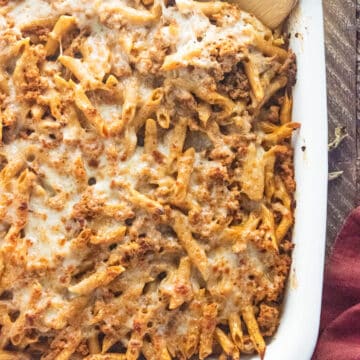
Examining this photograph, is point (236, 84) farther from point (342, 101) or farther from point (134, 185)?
point (342, 101)

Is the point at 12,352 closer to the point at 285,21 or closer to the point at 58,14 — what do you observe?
the point at 58,14

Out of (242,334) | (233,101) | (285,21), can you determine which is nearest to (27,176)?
(233,101)

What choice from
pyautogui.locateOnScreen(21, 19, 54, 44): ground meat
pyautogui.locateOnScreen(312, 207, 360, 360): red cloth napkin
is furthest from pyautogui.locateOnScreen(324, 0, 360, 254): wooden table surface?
pyautogui.locateOnScreen(21, 19, 54, 44): ground meat

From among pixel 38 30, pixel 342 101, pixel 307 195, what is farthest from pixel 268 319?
pixel 38 30

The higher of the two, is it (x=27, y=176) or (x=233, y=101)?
(x=233, y=101)

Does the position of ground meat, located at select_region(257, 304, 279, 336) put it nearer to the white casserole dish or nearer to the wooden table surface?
the white casserole dish

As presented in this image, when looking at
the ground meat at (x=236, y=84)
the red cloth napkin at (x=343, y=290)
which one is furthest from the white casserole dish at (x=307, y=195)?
the red cloth napkin at (x=343, y=290)
